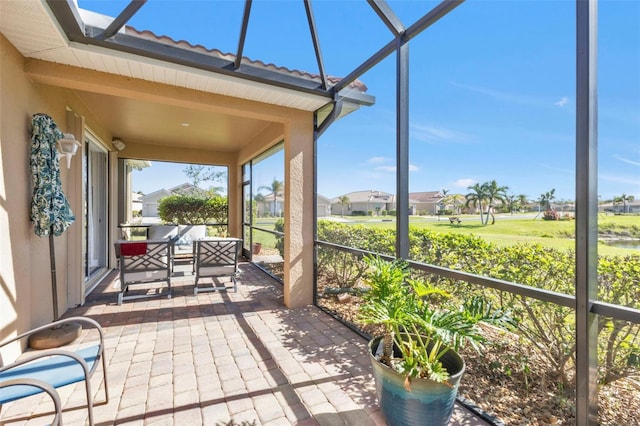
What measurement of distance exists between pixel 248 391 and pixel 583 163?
2.81 meters

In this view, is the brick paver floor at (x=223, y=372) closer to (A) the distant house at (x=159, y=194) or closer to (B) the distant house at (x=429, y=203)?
(B) the distant house at (x=429, y=203)

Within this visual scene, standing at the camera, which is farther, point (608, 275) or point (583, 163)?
point (608, 275)

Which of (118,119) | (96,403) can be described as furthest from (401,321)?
(118,119)

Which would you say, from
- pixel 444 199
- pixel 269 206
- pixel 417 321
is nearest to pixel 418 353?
pixel 417 321

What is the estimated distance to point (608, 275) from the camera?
6.23ft

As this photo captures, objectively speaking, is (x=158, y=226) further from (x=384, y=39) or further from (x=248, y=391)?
(x=384, y=39)

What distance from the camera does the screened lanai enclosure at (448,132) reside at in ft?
5.45

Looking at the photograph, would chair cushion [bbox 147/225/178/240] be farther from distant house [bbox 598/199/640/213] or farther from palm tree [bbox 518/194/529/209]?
distant house [bbox 598/199/640/213]

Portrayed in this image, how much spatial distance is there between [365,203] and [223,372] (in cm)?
291

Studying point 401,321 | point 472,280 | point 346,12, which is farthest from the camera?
point 346,12

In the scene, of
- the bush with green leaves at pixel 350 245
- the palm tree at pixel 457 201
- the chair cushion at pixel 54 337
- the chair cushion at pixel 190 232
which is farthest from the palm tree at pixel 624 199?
the chair cushion at pixel 190 232

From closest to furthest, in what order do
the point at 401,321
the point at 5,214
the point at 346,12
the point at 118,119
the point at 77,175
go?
1. the point at 401,321
2. the point at 5,214
3. the point at 346,12
4. the point at 77,175
5. the point at 118,119

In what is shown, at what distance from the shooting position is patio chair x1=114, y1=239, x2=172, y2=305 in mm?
4273

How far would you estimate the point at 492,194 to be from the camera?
269cm
